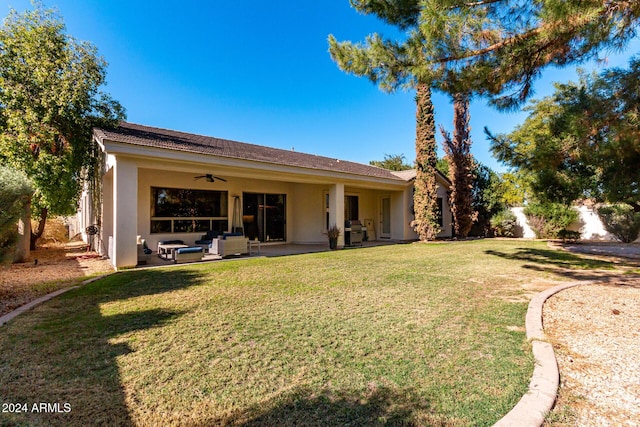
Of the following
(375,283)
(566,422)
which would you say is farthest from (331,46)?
(566,422)

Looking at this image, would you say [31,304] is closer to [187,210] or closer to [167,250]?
[167,250]

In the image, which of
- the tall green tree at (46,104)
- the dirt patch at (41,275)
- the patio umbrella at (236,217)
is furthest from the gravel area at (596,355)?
the tall green tree at (46,104)

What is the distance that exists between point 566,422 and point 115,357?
3931 mm

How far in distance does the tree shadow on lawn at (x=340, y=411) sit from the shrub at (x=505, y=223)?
19.0 meters

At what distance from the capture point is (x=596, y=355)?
10.6 ft

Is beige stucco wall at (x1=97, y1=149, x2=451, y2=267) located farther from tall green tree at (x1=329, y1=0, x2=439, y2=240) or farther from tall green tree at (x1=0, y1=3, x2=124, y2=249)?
tall green tree at (x1=329, y1=0, x2=439, y2=240)

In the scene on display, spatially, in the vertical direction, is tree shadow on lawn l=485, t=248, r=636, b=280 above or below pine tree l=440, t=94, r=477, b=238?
below

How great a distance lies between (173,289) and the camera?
19.6ft

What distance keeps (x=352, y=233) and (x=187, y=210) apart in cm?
723

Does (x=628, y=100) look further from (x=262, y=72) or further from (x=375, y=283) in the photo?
(x=262, y=72)

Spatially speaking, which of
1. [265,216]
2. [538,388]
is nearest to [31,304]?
[538,388]

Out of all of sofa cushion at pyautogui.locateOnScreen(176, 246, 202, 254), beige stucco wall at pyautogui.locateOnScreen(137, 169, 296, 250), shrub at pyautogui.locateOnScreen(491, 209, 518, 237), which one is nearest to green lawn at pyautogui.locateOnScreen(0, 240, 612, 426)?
sofa cushion at pyautogui.locateOnScreen(176, 246, 202, 254)

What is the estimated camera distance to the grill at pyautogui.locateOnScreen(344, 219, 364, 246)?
14273 millimetres

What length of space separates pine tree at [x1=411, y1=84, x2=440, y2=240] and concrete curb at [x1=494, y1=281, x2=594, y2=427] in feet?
40.5
